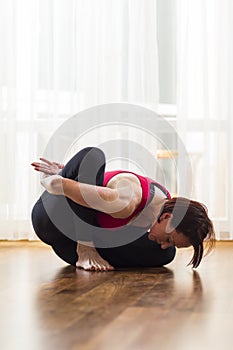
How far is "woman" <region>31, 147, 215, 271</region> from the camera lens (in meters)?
2.40

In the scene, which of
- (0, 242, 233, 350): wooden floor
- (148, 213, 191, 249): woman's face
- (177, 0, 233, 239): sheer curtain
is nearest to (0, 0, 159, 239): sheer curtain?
(177, 0, 233, 239): sheer curtain

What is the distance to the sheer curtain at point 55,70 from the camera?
12.4 feet

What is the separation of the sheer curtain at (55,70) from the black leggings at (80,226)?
3.91ft

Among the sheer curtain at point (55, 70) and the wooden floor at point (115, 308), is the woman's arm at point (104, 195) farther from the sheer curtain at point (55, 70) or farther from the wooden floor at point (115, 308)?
the sheer curtain at point (55, 70)

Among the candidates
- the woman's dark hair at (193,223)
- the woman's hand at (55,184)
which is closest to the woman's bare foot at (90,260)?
the woman's hand at (55,184)

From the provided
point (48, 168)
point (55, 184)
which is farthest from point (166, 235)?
point (48, 168)

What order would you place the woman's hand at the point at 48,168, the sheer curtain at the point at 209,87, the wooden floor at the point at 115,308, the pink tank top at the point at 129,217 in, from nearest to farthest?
the wooden floor at the point at 115,308 < the pink tank top at the point at 129,217 < the woman's hand at the point at 48,168 < the sheer curtain at the point at 209,87

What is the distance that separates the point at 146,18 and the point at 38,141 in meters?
1.03

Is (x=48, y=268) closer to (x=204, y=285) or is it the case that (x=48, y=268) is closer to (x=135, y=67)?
(x=204, y=285)

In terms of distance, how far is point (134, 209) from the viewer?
246cm

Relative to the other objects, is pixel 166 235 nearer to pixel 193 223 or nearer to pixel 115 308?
pixel 193 223

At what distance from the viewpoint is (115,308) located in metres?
1.78

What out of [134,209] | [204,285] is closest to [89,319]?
[204,285]

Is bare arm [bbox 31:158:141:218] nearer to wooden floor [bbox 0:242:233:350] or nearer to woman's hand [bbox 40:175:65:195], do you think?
woman's hand [bbox 40:175:65:195]
